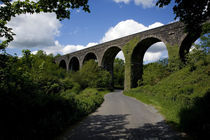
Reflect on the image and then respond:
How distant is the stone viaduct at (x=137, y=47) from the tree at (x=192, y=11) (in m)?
7.99

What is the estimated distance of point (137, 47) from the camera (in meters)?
22.6

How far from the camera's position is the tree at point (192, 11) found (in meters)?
3.75

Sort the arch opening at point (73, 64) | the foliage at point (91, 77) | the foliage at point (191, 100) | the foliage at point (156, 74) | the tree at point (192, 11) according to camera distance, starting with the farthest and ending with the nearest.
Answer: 1. the arch opening at point (73, 64)
2. the foliage at point (91, 77)
3. the foliage at point (156, 74)
4. the foliage at point (191, 100)
5. the tree at point (192, 11)

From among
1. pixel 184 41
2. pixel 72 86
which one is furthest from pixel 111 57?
pixel 184 41

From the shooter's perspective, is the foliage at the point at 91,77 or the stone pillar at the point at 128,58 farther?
the foliage at the point at 91,77

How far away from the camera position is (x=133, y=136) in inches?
170

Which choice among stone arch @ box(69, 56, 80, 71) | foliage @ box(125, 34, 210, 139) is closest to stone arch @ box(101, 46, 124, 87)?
foliage @ box(125, 34, 210, 139)

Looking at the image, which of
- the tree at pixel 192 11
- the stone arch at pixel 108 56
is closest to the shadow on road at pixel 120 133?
the tree at pixel 192 11

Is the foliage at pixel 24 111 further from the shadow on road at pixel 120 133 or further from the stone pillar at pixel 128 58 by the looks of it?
the stone pillar at pixel 128 58

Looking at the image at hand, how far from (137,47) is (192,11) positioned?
748 inches

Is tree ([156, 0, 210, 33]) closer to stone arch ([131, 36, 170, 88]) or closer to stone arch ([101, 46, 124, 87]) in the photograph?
stone arch ([131, 36, 170, 88])

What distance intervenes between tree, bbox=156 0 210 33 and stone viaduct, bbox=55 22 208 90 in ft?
26.2

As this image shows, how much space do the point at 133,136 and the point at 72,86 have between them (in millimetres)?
18709

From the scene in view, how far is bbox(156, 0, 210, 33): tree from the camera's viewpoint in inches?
148
